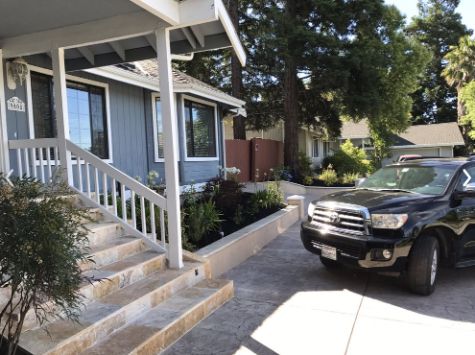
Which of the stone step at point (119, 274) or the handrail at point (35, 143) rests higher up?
the handrail at point (35, 143)

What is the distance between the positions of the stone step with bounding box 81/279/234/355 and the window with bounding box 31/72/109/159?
4.39 m

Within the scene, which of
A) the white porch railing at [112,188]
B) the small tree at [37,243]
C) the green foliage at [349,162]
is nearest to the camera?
the small tree at [37,243]

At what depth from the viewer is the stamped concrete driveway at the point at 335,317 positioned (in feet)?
12.9

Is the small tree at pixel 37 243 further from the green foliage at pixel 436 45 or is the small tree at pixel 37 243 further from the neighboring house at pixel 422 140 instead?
the green foliage at pixel 436 45

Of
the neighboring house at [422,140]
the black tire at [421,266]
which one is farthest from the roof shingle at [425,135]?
the black tire at [421,266]

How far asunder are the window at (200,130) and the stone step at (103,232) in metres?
6.44

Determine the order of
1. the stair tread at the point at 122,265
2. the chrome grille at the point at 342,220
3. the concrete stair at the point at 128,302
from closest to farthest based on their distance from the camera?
the concrete stair at the point at 128,302 → the stair tread at the point at 122,265 → the chrome grille at the point at 342,220

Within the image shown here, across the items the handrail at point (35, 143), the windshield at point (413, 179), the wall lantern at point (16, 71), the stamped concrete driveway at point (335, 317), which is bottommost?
the stamped concrete driveway at point (335, 317)

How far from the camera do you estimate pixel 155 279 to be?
4820 mm

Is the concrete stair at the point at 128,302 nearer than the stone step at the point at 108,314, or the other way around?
the stone step at the point at 108,314

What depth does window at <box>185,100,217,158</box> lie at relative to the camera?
39.5ft

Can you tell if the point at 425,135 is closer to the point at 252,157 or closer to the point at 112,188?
the point at 252,157

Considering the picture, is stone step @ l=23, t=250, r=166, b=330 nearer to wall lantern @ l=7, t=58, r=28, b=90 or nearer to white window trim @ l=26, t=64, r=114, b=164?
white window trim @ l=26, t=64, r=114, b=164

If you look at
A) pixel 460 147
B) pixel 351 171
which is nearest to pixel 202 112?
pixel 351 171
